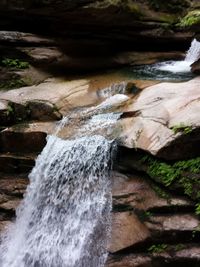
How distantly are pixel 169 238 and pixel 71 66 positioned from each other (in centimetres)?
649

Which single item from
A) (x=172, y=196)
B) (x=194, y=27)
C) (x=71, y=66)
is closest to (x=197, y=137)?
(x=172, y=196)

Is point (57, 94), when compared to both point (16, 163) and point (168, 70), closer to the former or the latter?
point (16, 163)

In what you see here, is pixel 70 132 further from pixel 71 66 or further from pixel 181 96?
pixel 71 66

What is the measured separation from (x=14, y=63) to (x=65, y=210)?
17.1 feet

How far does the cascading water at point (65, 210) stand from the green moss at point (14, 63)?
144 inches

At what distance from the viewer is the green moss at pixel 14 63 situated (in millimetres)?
11398

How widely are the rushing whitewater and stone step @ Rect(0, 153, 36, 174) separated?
32cm

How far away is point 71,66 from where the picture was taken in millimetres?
11953

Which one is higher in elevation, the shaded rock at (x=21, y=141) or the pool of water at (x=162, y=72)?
the pool of water at (x=162, y=72)

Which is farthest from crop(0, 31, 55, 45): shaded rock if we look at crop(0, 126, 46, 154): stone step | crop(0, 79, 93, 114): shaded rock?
crop(0, 126, 46, 154): stone step

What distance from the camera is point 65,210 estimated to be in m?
7.65

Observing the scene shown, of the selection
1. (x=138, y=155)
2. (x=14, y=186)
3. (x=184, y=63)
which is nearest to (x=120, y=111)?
(x=138, y=155)

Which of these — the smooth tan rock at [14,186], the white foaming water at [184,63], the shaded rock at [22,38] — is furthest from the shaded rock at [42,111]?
the white foaming water at [184,63]

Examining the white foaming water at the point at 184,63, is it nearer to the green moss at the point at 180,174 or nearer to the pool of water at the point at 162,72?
the pool of water at the point at 162,72
